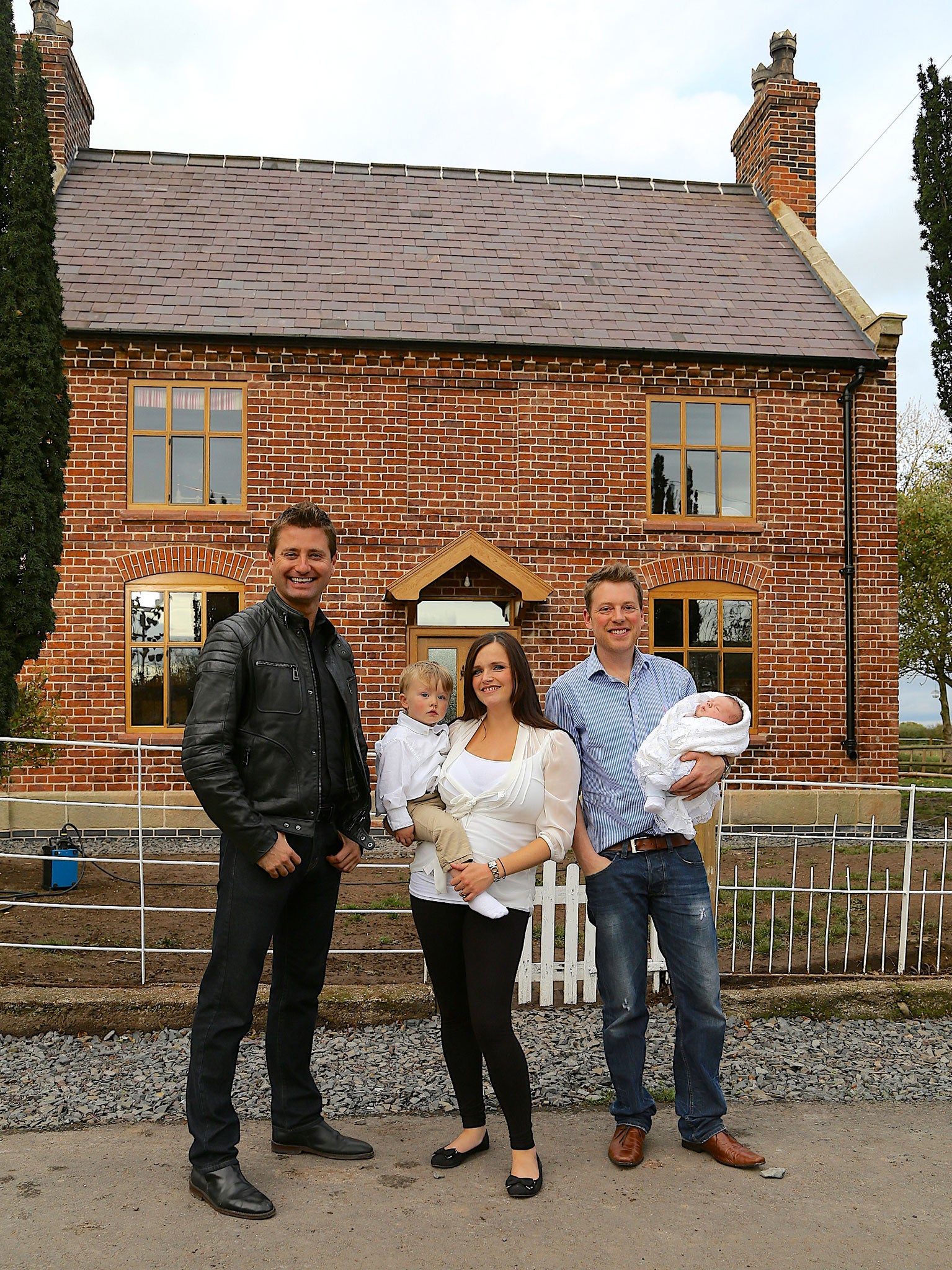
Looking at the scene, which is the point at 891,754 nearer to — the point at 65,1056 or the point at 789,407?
the point at 789,407

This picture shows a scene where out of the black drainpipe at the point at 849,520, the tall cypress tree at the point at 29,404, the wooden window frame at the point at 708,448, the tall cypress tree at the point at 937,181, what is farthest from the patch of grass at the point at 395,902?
the tall cypress tree at the point at 937,181

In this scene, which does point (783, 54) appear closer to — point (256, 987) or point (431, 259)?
point (431, 259)

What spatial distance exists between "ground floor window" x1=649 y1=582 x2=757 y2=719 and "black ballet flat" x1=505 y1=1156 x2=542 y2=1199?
32.9ft

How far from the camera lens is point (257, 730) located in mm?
3561

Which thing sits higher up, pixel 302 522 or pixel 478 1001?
pixel 302 522

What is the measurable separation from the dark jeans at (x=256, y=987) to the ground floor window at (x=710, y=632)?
9748 mm

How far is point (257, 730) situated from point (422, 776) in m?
0.63

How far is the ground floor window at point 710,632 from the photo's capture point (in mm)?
13125

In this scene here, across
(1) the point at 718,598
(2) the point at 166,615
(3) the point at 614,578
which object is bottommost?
(3) the point at 614,578

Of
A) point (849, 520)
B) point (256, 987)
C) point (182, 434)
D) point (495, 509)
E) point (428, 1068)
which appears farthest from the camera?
point (849, 520)

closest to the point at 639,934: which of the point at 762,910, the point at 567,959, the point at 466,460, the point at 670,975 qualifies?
the point at 670,975

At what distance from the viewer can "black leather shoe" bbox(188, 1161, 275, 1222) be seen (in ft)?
10.7

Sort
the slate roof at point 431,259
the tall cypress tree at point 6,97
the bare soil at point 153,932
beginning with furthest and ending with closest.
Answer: the slate roof at point 431,259, the tall cypress tree at point 6,97, the bare soil at point 153,932

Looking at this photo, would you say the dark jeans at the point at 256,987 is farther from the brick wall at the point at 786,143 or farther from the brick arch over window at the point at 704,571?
the brick wall at the point at 786,143
